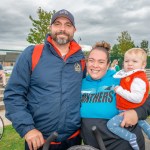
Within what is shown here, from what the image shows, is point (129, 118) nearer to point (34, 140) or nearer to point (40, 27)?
point (34, 140)

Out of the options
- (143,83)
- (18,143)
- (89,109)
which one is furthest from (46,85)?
(18,143)

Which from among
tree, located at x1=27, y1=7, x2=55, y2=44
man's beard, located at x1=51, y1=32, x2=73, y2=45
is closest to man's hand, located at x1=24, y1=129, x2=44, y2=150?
man's beard, located at x1=51, y1=32, x2=73, y2=45

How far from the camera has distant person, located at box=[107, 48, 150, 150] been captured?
2.68 meters

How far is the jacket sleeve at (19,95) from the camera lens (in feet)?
8.25

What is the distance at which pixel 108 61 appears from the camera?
2986 mm

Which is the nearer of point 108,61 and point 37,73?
point 37,73

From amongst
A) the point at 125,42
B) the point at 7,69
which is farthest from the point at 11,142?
the point at 125,42

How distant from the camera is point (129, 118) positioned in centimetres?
265

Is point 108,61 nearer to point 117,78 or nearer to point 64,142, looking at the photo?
point 117,78

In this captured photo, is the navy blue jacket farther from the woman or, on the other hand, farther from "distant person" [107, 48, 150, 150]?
"distant person" [107, 48, 150, 150]

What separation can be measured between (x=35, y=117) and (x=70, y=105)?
405 millimetres

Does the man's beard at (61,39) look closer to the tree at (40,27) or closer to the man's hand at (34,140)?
the man's hand at (34,140)

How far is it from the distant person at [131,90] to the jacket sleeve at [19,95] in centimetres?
91

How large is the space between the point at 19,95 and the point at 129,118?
3.92ft
